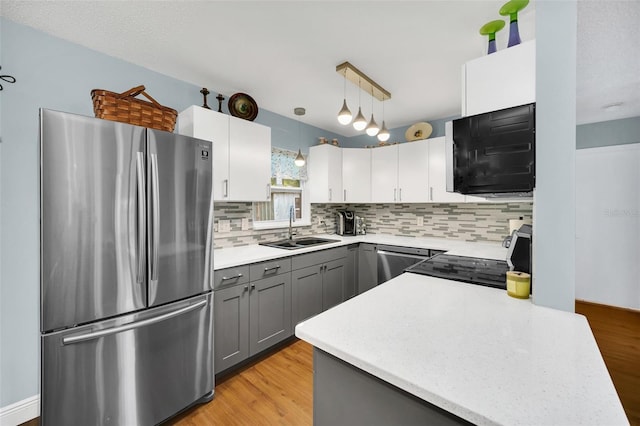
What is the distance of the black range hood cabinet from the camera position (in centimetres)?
105

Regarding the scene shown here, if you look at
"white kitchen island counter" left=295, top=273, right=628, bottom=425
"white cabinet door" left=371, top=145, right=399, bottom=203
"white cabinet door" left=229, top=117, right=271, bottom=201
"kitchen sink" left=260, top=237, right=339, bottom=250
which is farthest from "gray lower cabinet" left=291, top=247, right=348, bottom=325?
"white kitchen island counter" left=295, top=273, right=628, bottom=425

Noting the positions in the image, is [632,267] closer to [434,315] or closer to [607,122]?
[607,122]

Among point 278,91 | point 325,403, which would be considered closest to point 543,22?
point 325,403

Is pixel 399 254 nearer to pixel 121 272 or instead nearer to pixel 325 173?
pixel 325 173

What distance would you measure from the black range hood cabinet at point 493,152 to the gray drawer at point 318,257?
1.68 m

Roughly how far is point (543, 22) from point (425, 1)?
0.72m

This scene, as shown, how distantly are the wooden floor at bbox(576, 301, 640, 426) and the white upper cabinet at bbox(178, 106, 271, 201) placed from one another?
3.31m

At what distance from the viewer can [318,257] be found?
282 cm

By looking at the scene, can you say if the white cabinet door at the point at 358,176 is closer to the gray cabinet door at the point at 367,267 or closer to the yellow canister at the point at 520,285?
the gray cabinet door at the point at 367,267

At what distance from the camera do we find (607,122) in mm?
3387

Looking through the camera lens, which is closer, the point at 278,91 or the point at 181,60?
the point at 181,60

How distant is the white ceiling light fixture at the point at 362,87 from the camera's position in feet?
6.82

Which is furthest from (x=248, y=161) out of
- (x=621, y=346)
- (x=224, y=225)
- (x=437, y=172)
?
(x=621, y=346)

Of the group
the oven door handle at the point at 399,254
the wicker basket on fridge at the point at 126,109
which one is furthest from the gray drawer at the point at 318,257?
the wicker basket on fridge at the point at 126,109
